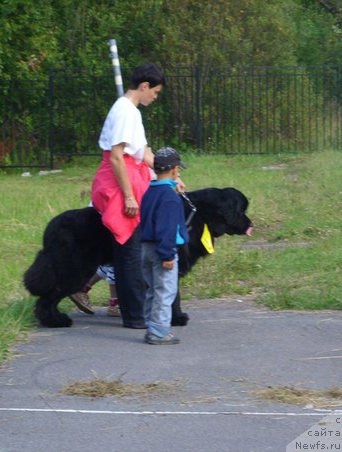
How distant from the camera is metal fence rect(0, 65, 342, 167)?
68.7 ft

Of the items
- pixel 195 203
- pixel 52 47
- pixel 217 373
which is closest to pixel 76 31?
pixel 52 47

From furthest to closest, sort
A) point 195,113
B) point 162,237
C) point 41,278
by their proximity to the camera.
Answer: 1. point 195,113
2. point 41,278
3. point 162,237

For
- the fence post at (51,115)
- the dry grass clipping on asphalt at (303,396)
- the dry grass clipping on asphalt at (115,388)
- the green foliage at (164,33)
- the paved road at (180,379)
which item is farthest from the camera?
the green foliage at (164,33)

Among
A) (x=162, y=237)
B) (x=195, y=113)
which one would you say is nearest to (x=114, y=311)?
(x=162, y=237)

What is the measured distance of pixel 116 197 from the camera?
276 inches

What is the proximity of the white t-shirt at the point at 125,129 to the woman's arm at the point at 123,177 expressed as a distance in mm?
51

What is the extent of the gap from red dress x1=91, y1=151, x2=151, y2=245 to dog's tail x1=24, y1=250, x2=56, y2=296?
542mm

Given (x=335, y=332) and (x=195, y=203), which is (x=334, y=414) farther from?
(x=195, y=203)

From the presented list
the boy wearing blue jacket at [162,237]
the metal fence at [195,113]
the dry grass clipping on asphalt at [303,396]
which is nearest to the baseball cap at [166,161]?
the boy wearing blue jacket at [162,237]

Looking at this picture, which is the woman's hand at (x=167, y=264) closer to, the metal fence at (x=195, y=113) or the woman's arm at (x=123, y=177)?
the woman's arm at (x=123, y=177)

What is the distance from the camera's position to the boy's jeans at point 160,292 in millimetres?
6625

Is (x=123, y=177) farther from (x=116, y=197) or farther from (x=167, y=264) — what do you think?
(x=167, y=264)

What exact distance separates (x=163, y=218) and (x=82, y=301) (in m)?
1.47

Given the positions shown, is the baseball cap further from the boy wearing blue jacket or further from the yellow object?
the yellow object
